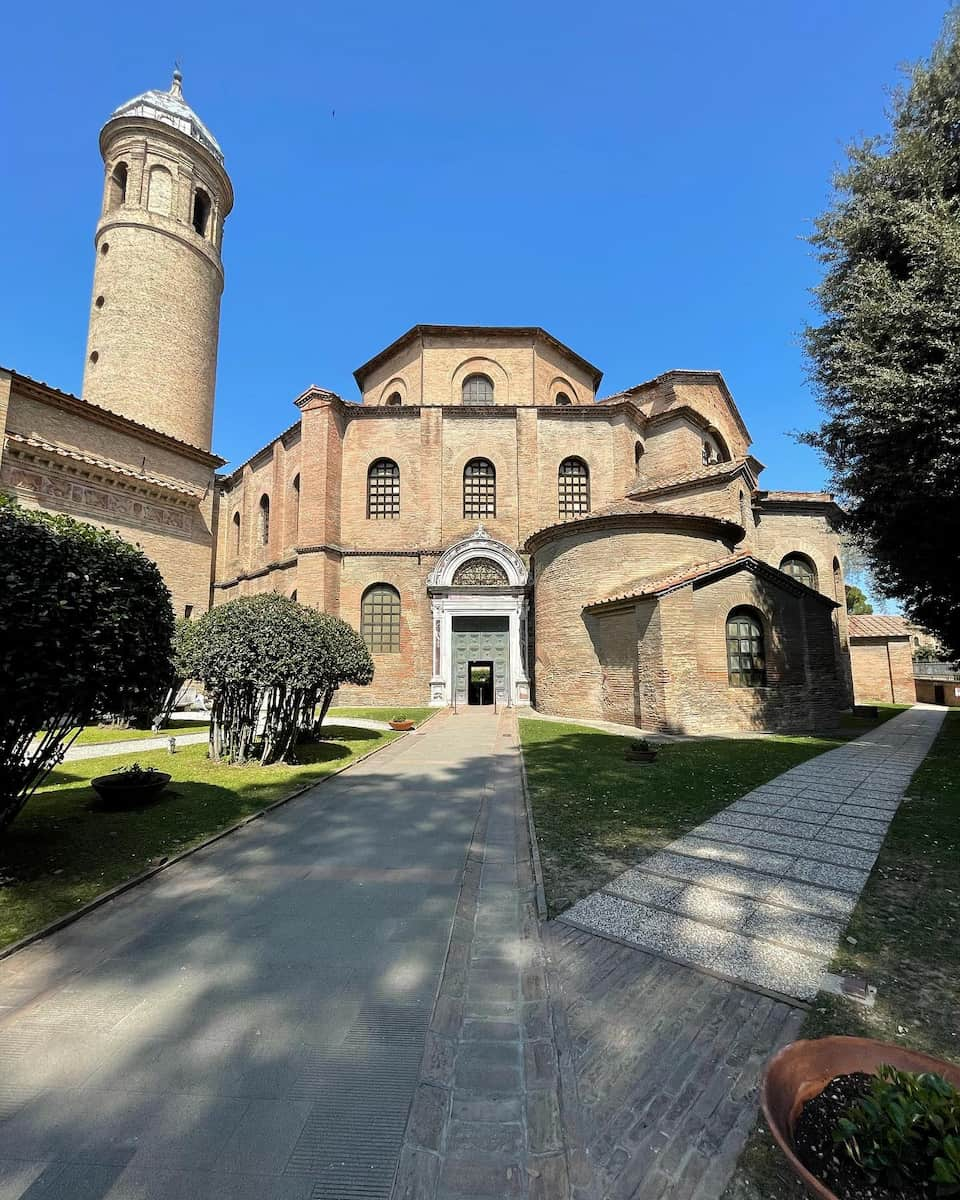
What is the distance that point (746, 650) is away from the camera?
14477 millimetres

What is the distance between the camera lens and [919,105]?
31.6ft

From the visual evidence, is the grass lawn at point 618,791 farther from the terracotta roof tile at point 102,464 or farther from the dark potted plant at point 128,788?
the terracotta roof tile at point 102,464

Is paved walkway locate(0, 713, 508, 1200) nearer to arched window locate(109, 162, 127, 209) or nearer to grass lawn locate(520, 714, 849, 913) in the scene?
grass lawn locate(520, 714, 849, 913)

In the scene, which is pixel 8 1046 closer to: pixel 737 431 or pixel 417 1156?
pixel 417 1156

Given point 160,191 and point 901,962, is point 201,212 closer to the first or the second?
point 160,191

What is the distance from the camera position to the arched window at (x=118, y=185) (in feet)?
83.0

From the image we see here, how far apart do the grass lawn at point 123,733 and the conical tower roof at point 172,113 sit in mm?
28866

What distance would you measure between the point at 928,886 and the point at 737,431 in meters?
29.5

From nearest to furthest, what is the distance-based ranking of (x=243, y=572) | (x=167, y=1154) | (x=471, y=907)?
1. (x=167, y=1154)
2. (x=471, y=907)
3. (x=243, y=572)

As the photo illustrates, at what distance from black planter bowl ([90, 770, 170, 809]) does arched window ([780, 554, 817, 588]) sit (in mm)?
22793

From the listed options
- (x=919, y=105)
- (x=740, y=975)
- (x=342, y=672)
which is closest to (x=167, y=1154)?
(x=740, y=975)

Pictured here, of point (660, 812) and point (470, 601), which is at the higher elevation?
point (470, 601)

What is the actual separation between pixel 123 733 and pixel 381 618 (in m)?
9.83

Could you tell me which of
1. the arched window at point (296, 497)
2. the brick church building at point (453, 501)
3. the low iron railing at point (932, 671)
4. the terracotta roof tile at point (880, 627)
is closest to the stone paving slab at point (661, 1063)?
the brick church building at point (453, 501)
